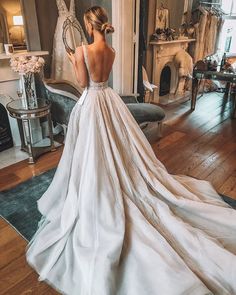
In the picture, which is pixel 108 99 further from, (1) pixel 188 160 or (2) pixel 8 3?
(2) pixel 8 3

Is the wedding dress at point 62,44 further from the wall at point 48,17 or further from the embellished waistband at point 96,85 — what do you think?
the embellished waistband at point 96,85

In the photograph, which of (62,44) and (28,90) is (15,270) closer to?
(28,90)

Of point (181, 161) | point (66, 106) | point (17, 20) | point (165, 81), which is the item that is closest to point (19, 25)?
point (17, 20)

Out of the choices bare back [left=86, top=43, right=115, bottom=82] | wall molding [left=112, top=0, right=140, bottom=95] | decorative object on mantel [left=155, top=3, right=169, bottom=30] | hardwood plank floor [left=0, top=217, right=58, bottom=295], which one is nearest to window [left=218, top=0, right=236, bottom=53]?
decorative object on mantel [left=155, top=3, right=169, bottom=30]

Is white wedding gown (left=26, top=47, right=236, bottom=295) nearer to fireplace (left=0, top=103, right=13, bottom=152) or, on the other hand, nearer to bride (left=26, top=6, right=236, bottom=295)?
bride (left=26, top=6, right=236, bottom=295)

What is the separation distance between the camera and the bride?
1309 mm

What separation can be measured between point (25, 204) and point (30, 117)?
0.92 metres

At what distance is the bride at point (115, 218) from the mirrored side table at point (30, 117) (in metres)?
1.05

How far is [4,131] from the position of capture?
2980 mm

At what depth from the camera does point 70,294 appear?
4.42 feet

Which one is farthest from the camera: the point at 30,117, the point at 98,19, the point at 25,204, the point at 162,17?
the point at 162,17

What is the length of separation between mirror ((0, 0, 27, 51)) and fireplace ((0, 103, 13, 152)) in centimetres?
70

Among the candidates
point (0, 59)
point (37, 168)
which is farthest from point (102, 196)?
point (0, 59)

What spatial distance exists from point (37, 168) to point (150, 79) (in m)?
3.05
